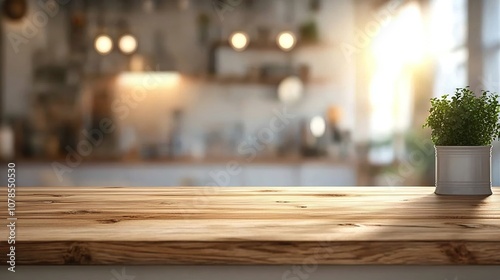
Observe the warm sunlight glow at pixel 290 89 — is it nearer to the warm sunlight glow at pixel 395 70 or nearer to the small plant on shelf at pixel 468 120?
the warm sunlight glow at pixel 395 70

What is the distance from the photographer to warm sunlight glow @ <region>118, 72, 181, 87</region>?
470cm

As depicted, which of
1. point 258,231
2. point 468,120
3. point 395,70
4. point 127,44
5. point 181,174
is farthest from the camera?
point 395,70

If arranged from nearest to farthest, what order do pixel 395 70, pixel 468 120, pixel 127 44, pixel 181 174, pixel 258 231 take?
pixel 258 231, pixel 468 120, pixel 181 174, pixel 127 44, pixel 395 70

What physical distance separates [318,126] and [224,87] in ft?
2.23

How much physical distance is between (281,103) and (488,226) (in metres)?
3.70

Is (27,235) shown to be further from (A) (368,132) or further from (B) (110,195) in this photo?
(A) (368,132)

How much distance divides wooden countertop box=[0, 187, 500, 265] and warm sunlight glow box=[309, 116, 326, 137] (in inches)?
129

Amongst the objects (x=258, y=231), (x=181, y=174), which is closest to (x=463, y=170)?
(x=258, y=231)

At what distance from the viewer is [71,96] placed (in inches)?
184

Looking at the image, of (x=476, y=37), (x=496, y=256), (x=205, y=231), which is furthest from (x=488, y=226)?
(x=476, y=37)

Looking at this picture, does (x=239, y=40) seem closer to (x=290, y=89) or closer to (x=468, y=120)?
(x=290, y=89)

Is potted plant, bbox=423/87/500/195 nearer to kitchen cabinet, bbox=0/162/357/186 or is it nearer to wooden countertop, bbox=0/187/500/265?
wooden countertop, bbox=0/187/500/265

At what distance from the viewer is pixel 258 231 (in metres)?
1.04

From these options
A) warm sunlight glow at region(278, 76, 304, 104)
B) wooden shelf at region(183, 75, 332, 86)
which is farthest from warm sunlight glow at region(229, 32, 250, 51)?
warm sunlight glow at region(278, 76, 304, 104)
